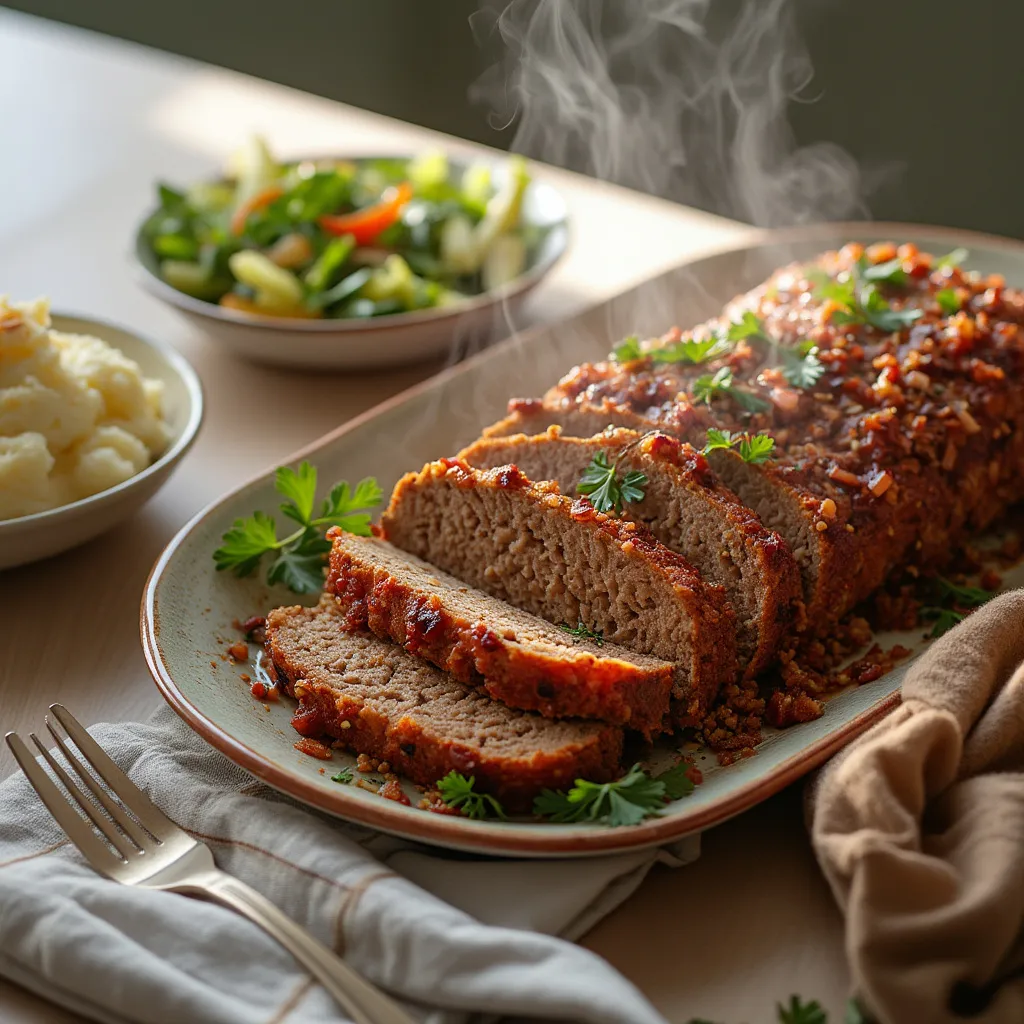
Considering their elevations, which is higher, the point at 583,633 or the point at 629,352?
the point at 629,352

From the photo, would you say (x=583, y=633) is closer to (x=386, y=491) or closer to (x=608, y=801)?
(x=608, y=801)

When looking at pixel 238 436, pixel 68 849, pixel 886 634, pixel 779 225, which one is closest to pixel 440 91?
pixel 779 225

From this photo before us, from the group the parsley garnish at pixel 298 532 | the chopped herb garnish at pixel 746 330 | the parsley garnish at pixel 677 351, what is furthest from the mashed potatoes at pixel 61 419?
the chopped herb garnish at pixel 746 330

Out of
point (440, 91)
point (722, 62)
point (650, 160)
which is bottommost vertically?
point (440, 91)

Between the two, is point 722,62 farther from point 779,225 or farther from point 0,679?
point 0,679

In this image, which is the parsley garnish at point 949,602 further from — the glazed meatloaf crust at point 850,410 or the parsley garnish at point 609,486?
the parsley garnish at point 609,486

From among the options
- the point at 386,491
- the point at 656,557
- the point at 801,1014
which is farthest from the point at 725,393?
the point at 801,1014

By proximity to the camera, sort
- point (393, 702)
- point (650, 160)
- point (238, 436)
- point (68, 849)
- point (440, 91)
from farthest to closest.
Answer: point (440, 91) → point (650, 160) → point (238, 436) → point (393, 702) → point (68, 849)
